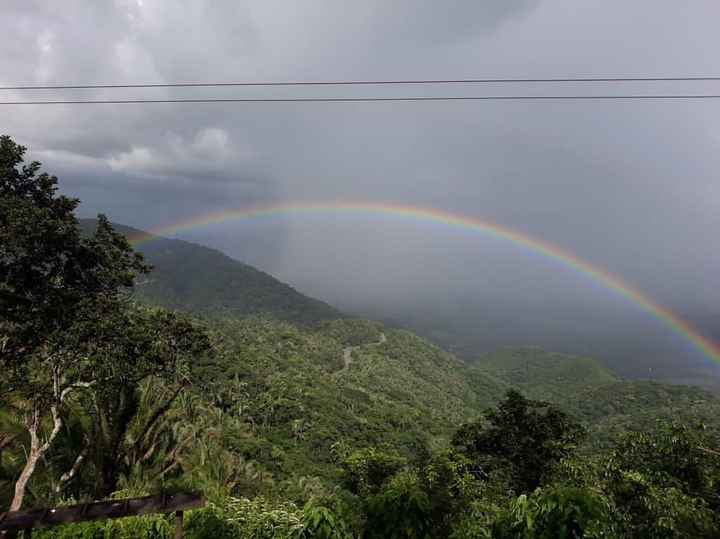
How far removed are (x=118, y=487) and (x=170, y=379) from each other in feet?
13.9

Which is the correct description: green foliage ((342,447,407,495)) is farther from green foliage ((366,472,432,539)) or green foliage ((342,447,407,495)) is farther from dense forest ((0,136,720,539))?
green foliage ((366,472,432,539))

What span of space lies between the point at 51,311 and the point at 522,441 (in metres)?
27.8

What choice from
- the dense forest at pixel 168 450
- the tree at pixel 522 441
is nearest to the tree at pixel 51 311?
the dense forest at pixel 168 450

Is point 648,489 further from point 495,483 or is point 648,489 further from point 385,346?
point 385,346

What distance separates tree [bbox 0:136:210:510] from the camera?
1393 centimetres

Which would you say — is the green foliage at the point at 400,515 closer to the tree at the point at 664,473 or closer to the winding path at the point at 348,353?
the tree at the point at 664,473

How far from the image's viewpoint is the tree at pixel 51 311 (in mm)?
13930

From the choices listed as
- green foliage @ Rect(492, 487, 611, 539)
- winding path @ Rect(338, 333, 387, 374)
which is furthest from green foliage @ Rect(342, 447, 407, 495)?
winding path @ Rect(338, 333, 387, 374)

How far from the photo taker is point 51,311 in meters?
15.0

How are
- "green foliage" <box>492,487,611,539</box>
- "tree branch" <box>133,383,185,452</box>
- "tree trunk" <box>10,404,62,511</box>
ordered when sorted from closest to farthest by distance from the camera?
"green foliage" <box>492,487,611,539</box>
"tree trunk" <box>10,404,62,511</box>
"tree branch" <box>133,383,185,452</box>

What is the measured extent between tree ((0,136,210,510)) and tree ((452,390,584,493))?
75.0 ft

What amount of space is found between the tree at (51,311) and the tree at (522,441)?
22859 mm

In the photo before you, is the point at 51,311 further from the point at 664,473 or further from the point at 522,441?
the point at 522,441

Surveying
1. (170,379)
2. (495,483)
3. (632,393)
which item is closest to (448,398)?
(632,393)
